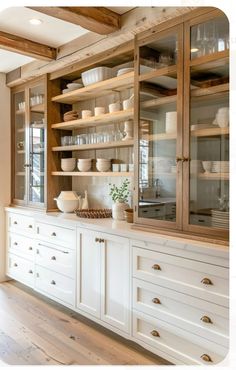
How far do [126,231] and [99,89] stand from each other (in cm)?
138

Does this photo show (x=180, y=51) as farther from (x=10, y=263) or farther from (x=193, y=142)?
(x=10, y=263)

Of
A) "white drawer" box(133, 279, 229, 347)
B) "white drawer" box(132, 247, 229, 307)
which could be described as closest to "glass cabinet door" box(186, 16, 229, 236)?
"white drawer" box(132, 247, 229, 307)

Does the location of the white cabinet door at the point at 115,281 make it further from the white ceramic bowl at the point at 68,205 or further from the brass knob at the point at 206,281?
the white ceramic bowl at the point at 68,205

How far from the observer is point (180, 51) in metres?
2.13

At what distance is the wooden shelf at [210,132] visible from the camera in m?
1.97

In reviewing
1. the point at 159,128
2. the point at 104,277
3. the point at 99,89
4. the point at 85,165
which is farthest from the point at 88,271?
the point at 99,89

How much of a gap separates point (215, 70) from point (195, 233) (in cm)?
102

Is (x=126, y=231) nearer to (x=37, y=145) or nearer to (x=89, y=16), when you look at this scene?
(x=89, y=16)

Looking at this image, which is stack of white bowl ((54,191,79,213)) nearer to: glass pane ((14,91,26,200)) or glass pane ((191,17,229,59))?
glass pane ((14,91,26,200))

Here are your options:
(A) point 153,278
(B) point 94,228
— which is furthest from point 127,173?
(A) point 153,278

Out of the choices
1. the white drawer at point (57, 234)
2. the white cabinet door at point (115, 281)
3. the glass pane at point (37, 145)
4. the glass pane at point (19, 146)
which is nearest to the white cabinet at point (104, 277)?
the white cabinet door at point (115, 281)

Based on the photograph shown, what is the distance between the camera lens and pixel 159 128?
93.0 inches

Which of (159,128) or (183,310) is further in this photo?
(159,128)

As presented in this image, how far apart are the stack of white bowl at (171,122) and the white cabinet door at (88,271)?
1.00 metres
